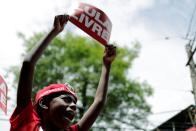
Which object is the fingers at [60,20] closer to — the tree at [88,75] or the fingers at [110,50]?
the fingers at [110,50]

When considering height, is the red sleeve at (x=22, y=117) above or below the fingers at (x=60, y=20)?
→ below

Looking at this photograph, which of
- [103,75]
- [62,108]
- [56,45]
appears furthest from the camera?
[56,45]

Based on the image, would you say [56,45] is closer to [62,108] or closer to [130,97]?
[130,97]

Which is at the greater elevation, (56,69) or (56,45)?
(56,45)

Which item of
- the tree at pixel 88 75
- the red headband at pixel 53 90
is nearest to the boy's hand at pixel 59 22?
the red headband at pixel 53 90

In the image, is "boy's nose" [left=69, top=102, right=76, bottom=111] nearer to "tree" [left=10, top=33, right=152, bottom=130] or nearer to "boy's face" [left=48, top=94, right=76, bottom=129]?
"boy's face" [left=48, top=94, right=76, bottom=129]

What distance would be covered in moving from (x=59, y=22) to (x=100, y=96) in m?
0.70

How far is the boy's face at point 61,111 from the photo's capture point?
2111 mm

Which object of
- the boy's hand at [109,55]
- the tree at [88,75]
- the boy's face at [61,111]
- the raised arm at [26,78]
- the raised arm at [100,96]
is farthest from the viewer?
the tree at [88,75]

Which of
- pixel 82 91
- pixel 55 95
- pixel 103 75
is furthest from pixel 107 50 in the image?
pixel 82 91

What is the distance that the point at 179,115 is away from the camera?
19.1 metres

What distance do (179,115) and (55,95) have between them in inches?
694

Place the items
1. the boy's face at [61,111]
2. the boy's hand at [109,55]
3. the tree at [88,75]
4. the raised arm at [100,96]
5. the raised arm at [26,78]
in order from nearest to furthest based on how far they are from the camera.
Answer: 1. the raised arm at [26,78]
2. the boy's face at [61,111]
3. the raised arm at [100,96]
4. the boy's hand at [109,55]
5. the tree at [88,75]

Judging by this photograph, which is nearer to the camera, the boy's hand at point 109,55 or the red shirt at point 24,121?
the red shirt at point 24,121
